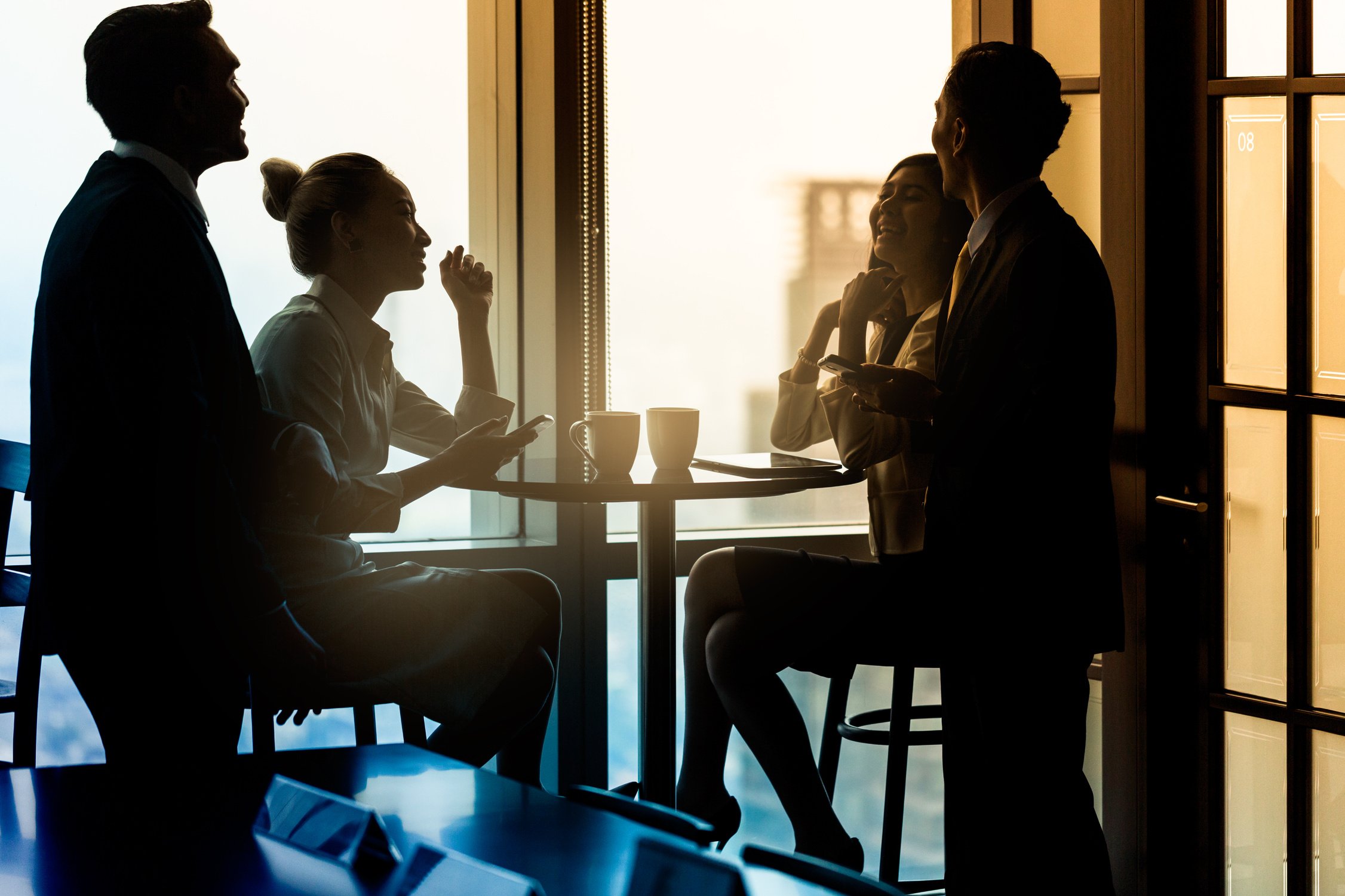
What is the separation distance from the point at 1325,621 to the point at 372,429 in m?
1.69

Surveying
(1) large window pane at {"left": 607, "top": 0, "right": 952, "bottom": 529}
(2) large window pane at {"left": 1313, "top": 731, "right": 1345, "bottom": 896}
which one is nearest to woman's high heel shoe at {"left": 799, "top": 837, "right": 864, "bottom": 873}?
(2) large window pane at {"left": 1313, "top": 731, "right": 1345, "bottom": 896}

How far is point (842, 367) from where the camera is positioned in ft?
5.63

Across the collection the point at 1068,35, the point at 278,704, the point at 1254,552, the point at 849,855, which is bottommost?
the point at 849,855

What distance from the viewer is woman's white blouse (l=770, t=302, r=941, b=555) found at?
6.33 ft

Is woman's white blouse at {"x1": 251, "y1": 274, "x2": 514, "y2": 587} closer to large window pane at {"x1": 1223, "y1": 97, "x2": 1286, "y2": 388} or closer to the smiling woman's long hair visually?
the smiling woman's long hair

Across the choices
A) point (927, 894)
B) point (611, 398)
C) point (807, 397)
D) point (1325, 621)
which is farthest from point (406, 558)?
point (1325, 621)

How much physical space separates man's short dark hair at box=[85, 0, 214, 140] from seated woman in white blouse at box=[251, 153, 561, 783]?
472 mm

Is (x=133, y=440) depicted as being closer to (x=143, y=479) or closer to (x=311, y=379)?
(x=143, y=479)

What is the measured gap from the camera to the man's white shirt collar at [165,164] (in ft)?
4.66

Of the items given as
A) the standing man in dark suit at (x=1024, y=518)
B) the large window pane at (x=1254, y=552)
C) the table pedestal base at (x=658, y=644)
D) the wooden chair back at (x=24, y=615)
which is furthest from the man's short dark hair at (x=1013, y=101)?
the wooden chair back at (x=24, y=615)

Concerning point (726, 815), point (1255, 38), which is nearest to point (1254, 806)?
point (726, 815)

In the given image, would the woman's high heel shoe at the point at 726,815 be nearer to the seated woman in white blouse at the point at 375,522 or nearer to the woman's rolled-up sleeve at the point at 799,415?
the seated woman in white blouse at the point at 375,522

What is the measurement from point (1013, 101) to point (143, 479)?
140cm

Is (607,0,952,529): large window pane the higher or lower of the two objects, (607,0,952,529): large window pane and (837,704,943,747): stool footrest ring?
the higher
